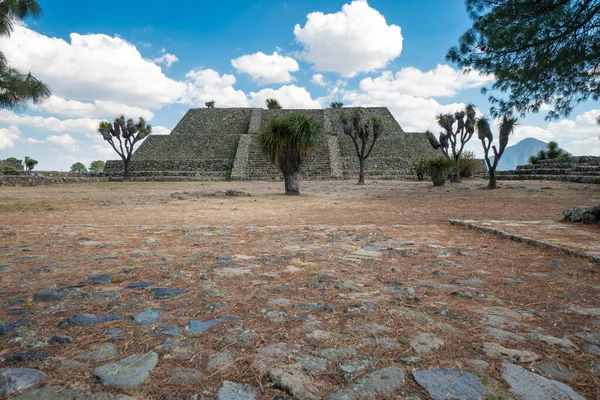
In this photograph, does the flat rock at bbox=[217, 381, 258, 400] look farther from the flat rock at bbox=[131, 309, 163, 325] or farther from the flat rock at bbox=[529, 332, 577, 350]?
the flat rock at bbox=[529, 332, 577, 350]

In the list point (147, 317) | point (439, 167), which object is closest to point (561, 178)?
point (439, 167)

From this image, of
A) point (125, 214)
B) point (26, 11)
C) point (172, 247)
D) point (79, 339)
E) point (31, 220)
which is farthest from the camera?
point (26, 11)

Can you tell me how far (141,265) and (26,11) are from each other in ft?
43.4

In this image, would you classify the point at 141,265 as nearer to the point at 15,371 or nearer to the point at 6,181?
the point at 15,371

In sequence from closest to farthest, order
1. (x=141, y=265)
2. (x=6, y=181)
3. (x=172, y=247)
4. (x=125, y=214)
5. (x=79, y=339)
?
1. (x=79, y=339)
2. (x=141, y=265)
3. (x=172, y=247)
4. (x=125, y=214)
5. (x=6, y=181)

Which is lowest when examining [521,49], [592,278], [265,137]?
[592,278]

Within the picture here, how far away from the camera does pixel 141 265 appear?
9.72 feet

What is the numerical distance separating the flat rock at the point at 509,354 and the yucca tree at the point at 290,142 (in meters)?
11.4

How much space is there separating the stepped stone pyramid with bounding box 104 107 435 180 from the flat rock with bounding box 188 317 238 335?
2470cm

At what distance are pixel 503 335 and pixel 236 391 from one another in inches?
49.8

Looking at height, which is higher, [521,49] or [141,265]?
[521,49]

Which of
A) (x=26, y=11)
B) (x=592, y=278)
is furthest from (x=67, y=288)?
(x=26, y=11)

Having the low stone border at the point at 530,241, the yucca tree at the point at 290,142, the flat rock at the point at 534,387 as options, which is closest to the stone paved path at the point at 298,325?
the flat rock at the point at 534,387

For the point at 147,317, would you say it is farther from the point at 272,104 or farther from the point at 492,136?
the point at 272,104
